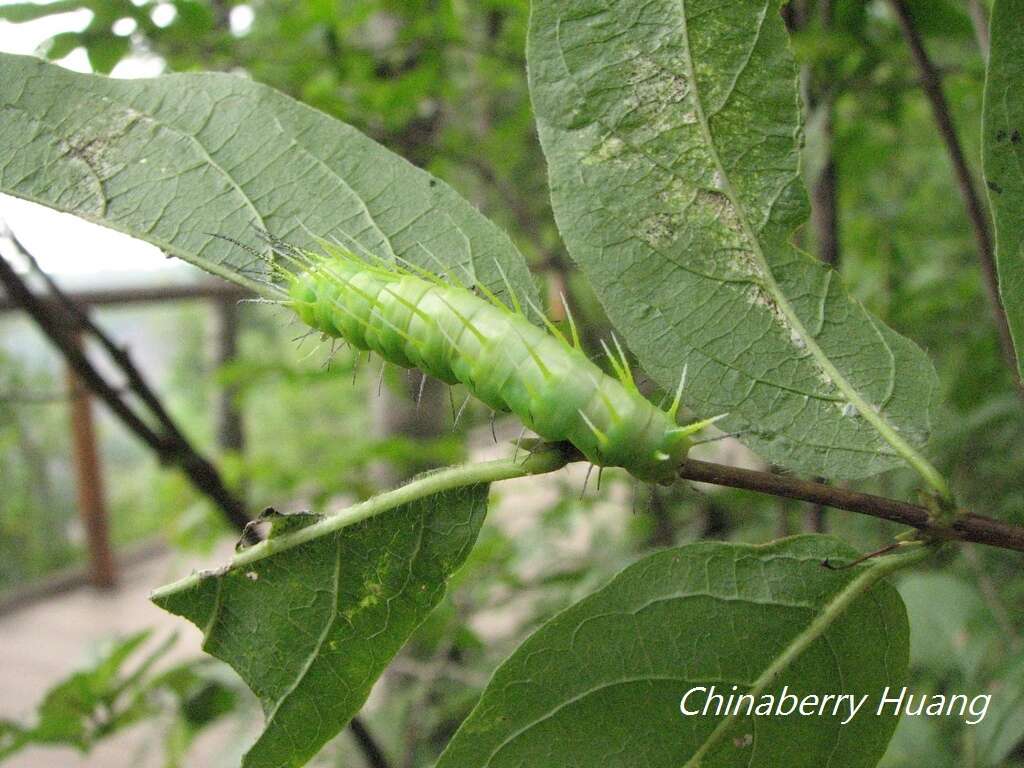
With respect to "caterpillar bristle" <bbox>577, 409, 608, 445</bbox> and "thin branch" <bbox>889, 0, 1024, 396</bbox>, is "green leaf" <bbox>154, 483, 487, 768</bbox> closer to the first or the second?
"caterpillar bristle" <bbox>577, 409, 608, 445</bbox>

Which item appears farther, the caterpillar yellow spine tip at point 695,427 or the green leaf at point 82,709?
the green leaf at point 82,709

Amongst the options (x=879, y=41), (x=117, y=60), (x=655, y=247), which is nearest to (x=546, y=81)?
(x=655, y=247)

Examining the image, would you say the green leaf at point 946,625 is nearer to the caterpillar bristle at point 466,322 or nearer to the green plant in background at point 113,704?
the caterpillar bristle at point 466,322

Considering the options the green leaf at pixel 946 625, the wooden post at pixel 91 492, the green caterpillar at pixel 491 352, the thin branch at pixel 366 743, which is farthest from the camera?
the wooden post at pixel 91 492

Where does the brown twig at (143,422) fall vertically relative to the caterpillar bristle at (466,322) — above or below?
below

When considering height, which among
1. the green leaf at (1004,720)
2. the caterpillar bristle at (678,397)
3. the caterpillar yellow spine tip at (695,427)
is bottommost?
the green leaf at (1004,720)

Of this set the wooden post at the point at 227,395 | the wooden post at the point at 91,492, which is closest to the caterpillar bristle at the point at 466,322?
the wooden post at the point at 227,395
